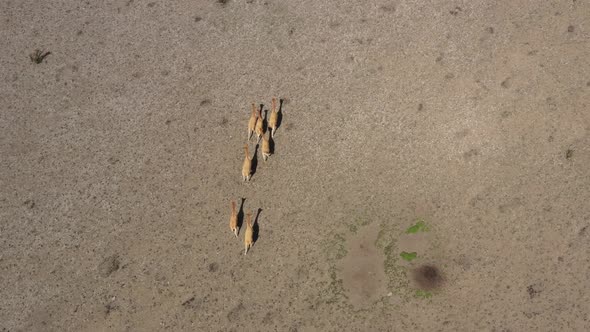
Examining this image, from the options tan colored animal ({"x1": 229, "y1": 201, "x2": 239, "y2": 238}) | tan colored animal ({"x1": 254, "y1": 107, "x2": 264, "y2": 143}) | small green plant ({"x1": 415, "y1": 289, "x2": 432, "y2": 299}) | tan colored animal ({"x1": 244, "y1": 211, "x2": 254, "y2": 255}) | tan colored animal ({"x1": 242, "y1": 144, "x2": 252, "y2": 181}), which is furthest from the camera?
tan colored animal ({"x1": 254, "y1": 107, "x2": 264, "y2": 143})

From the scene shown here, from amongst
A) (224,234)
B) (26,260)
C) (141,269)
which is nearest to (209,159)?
(224,234)

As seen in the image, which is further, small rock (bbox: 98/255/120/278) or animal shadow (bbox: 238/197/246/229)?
animal shadow (bbox: 238/197/246/229)

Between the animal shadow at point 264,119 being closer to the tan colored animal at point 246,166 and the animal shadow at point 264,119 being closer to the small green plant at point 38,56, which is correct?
the tan colored animal at point 246,166

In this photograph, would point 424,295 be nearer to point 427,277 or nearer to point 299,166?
point 427,277

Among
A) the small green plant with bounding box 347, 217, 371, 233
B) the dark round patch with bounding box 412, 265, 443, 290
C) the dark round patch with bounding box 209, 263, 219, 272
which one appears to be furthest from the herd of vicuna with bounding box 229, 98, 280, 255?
the dark round patch with bounding box 412, 265, 443, 290

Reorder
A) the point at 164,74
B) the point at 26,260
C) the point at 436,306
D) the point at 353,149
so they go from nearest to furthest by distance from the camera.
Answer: the point at 436,306, the point at 26,260, the point at 353,149, the point at 164,74

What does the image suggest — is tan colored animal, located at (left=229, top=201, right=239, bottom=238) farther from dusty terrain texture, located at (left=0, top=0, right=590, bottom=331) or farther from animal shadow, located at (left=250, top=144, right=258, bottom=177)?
animal shadow, located at (left=250, top=144, right=258, bottom=177)

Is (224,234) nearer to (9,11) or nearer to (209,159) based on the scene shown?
(209,159)
